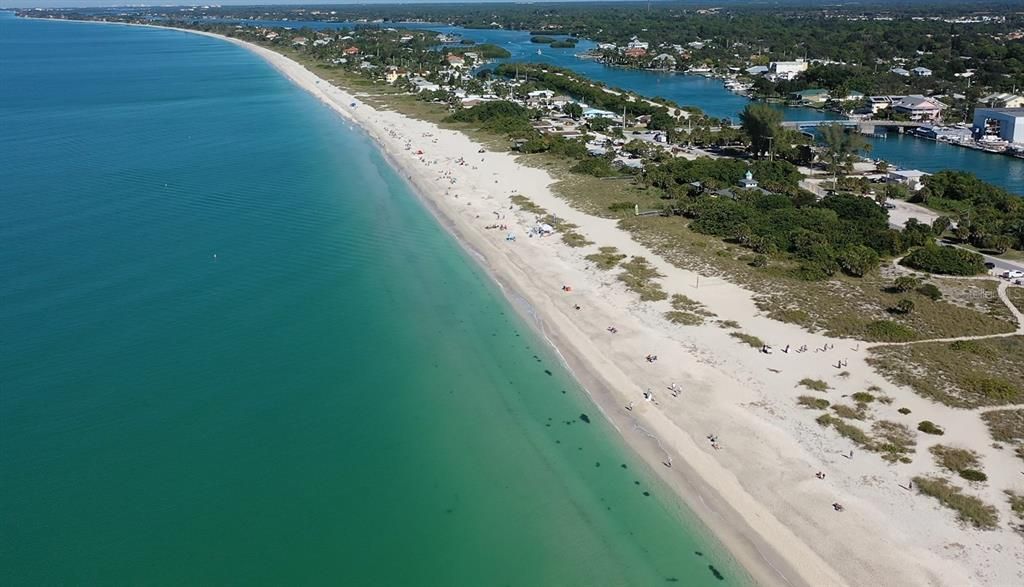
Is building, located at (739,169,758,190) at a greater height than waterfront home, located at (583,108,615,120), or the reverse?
building, located at (739,169,758,190)

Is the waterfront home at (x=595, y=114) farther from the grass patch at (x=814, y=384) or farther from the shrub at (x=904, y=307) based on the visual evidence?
the grass patch at (x=814, y=384)

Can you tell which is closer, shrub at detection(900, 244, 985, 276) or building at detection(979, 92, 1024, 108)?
shrub at detection(900, 244, 985, 276)

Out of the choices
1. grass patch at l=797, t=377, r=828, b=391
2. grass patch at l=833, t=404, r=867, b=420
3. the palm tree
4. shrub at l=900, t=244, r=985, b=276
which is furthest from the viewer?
the palm tree

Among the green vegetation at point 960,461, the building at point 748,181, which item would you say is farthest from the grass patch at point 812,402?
the building at point 748,181

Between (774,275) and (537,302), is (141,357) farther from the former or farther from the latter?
(774,275)

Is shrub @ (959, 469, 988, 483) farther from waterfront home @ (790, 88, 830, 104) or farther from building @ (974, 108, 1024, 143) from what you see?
waterfront home @ (790, 88, 830, 104)

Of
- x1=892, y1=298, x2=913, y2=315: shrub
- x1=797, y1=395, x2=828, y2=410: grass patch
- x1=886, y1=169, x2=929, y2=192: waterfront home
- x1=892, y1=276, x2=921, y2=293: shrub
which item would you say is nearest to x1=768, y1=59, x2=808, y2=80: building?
x1=886, y1=169, x2=929, y2=192: waterfront home

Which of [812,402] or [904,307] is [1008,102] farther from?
[812,402]
